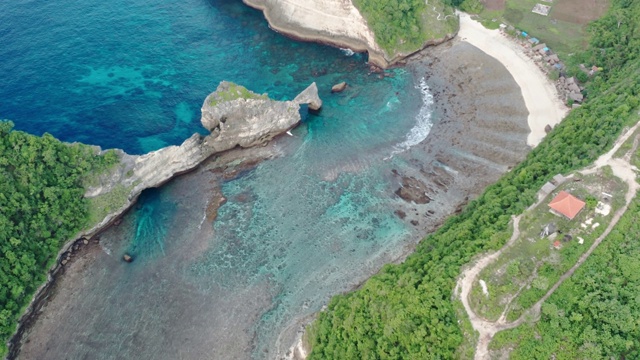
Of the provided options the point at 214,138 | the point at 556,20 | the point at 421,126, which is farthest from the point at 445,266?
the point at 556,20

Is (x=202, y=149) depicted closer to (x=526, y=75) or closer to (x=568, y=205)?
(x=568, y=205)

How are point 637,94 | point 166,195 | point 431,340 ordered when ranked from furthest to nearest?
point 166,195 < point 637,94 < point 431,340

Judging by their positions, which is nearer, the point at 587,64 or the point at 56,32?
the point at 587,64

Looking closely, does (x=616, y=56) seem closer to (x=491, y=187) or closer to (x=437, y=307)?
(x=491, y=187)

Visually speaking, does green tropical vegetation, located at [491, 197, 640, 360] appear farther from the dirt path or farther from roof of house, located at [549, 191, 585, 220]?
roof of house, located at [549, 191, 585, 220]

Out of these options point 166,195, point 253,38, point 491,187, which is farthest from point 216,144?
point 491,187

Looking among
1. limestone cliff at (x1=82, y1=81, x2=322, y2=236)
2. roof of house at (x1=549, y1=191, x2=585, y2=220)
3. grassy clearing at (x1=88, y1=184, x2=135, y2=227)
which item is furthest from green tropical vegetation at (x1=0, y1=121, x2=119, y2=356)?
roof of house at (x1=549, y1=191, x2=585, y2=220)

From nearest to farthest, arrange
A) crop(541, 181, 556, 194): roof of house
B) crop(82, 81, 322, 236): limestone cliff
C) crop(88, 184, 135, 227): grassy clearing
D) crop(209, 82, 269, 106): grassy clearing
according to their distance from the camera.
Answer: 1. crop(541, 181, 556, 194): roof of house
2. crop(88, 184, 135, 227): grassy clearing
3. crop(82, 81, 322, 236): limestone cliff
4. crop(209, 82, 269, 106): grassy clearing
